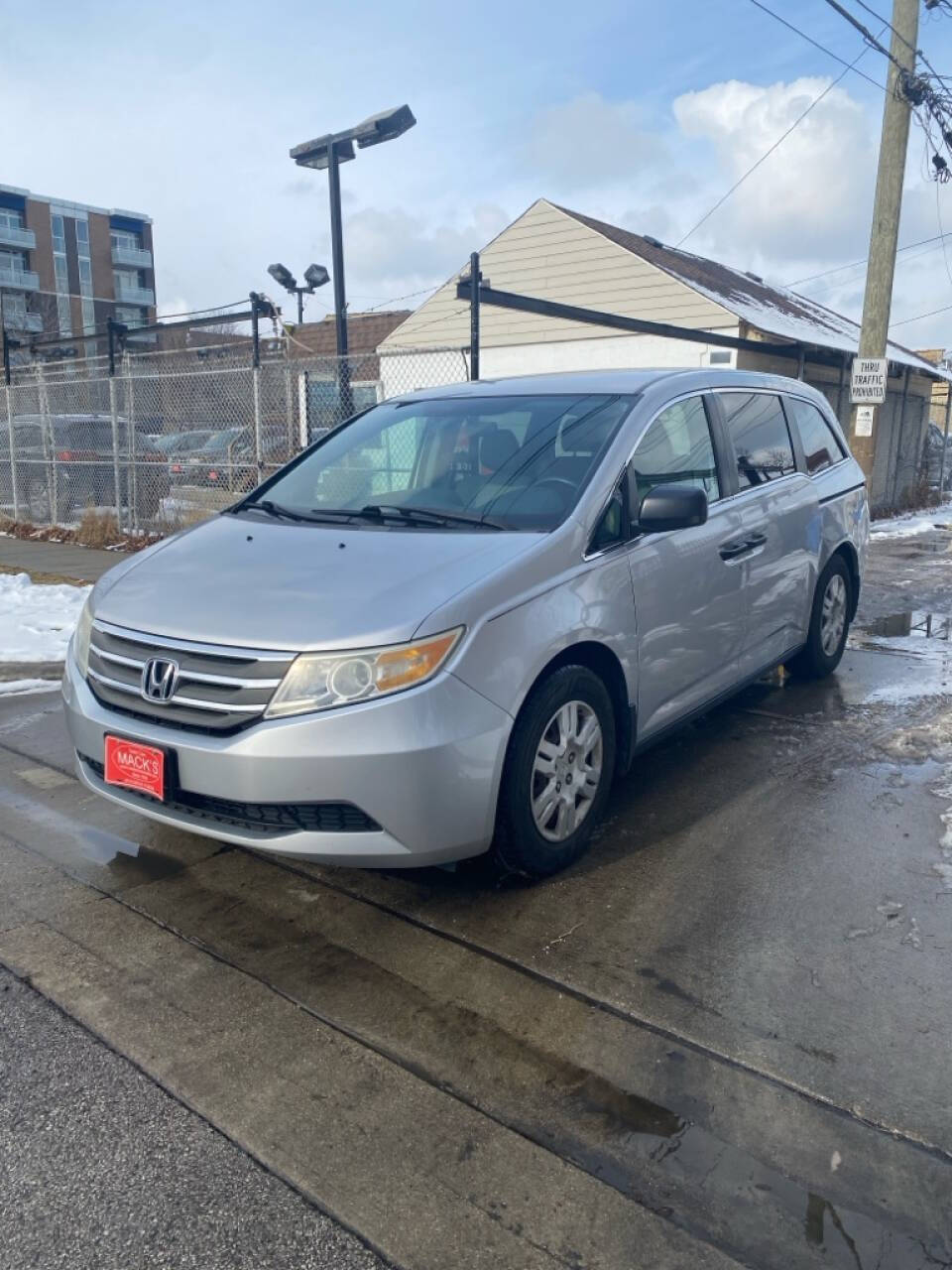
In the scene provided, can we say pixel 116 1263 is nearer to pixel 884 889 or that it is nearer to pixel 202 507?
pixel 884 889

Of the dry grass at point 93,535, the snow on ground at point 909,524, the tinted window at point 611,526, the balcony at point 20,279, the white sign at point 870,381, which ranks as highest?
the balcony at point 20,279

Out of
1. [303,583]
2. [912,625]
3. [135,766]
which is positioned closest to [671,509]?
[303,583]

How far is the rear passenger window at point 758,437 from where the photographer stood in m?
4.83

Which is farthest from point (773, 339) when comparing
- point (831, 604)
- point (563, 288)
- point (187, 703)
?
Result: point (187, 703)

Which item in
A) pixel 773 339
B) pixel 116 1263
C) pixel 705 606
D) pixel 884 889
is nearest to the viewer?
pixel 116 1263

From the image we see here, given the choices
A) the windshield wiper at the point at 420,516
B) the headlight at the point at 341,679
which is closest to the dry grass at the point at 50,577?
the windshield wiper at the point at 420,516

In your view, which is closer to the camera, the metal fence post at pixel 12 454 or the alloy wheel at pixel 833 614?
the alloy wheel at pixel 833 614

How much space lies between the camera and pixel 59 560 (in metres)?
11.4

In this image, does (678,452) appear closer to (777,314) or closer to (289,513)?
(289,513)

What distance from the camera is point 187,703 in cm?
308

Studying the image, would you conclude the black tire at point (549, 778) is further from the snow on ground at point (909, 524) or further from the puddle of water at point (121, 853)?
the snow on ground at point (909, 524)

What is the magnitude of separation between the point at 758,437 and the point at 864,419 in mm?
7812

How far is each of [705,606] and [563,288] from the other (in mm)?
15757

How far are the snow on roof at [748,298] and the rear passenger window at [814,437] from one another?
10.5 meters
